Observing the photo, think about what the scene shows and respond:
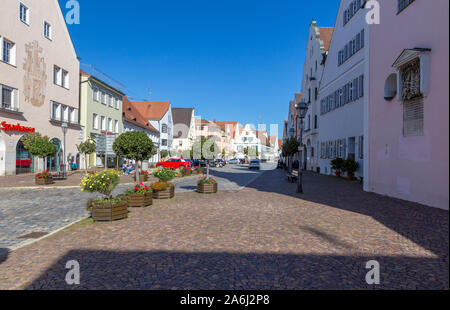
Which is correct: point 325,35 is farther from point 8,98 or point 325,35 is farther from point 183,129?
point 183,129

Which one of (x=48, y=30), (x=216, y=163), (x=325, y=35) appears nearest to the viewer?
(x=48, y=30)

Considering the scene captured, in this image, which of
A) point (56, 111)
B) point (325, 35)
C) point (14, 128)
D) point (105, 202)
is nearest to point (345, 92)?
point (325, 35)

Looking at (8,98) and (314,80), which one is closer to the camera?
(8,98)

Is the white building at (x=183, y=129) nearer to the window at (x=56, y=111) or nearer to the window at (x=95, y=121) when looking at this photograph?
the window at (x=95, y=121)

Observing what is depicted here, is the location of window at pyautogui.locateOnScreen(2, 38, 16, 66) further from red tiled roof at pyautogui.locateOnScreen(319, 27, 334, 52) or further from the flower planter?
red tiled roof at pyautogui.locateOnScreen(319, 27, 334, 52)

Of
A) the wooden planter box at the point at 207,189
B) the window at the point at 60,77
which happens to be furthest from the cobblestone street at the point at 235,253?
→ the window at the point at 60,77

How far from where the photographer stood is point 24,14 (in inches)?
965

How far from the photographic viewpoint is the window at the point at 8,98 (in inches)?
876

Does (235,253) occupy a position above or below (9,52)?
below

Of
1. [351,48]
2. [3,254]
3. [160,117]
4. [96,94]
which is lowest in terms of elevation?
[3,254]

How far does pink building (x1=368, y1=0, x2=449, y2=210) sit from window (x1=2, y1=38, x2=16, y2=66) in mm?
26959

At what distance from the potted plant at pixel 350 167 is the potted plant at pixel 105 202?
17449 mm

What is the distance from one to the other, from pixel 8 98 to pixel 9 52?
3.46 meters

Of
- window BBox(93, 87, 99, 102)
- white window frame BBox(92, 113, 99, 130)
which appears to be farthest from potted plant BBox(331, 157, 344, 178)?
window BBox(93, 87, 99, 102)
